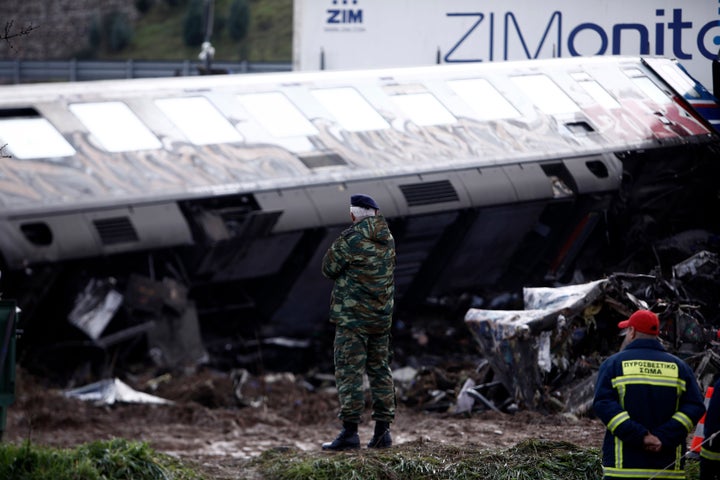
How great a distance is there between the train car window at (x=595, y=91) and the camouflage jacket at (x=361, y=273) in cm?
824

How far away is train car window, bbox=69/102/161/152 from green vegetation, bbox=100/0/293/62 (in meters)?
46.6

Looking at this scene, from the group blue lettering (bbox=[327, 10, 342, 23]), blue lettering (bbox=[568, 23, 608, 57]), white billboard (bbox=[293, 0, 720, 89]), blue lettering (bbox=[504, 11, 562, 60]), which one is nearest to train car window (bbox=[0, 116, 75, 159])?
white billboard (bbox=[293, 0, 720, 89])

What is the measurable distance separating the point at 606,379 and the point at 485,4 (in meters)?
17.1

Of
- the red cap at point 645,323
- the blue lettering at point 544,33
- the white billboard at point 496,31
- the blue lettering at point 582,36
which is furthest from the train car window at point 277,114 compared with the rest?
the blue lettering at point 544,33

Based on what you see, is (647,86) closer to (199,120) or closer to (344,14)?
(199,120)

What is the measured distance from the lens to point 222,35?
6438 cm

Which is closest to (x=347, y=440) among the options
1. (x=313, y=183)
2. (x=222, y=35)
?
(x=313, y=183)

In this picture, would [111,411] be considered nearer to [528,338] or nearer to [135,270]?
[135,270]

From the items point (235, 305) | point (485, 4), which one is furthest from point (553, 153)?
point (485, 4)

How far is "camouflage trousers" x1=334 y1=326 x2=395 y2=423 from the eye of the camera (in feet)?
27.1

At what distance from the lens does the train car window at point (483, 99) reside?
14891mm

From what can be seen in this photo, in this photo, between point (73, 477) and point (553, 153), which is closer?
point (73, 477)

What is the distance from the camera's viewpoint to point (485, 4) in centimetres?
2250

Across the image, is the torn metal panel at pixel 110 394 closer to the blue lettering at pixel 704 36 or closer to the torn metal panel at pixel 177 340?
the torn metal panel at pixel 177 340
